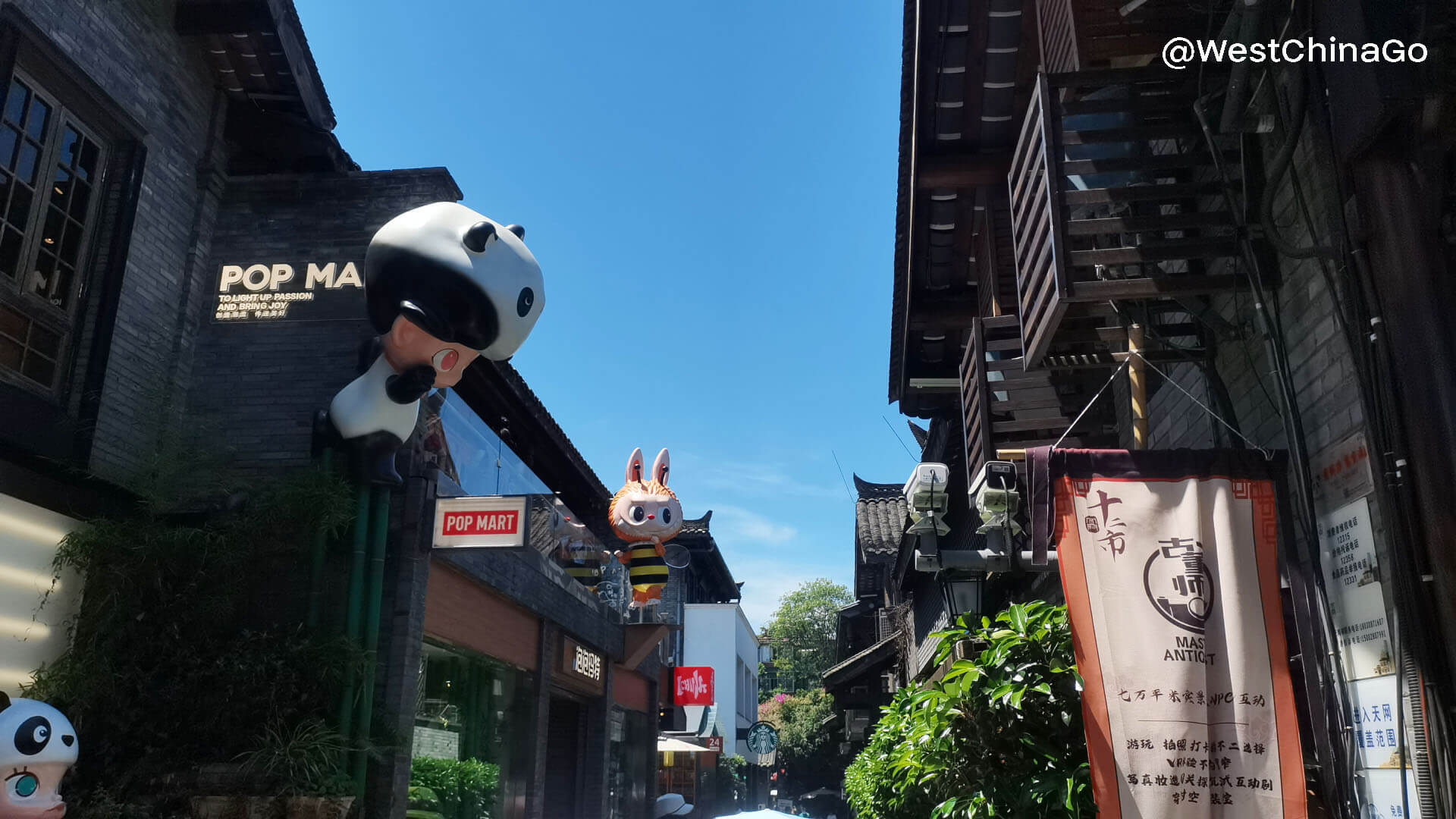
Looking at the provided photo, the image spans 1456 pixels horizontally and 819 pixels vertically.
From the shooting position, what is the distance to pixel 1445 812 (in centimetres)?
448

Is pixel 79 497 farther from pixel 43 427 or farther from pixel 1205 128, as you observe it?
pixel 1205 128

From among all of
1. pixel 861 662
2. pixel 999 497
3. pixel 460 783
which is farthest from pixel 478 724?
pixel 861 662

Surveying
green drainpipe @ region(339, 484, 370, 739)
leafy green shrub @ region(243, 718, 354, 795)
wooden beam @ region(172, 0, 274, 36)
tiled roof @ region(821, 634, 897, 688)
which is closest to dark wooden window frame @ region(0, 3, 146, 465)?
wooden beam @ region(172, 0, 274, 36)

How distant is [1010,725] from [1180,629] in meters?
1.57

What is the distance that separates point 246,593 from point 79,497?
1563 mm

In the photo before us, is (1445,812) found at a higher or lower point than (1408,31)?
lower

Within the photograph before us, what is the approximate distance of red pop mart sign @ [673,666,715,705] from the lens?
2566cm

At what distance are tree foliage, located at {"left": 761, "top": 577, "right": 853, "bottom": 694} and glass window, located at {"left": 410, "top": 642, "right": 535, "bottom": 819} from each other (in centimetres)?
4852

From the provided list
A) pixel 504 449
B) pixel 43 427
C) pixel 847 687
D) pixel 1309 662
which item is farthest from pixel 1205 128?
pixel 847 687

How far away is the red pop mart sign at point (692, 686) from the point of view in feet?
84.2

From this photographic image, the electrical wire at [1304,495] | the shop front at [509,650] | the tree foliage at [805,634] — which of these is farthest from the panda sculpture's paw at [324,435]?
the tree foliage at [805,634]

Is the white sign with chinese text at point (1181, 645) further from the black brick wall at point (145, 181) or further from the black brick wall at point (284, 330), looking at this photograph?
the black brick wall at point (145, 181)

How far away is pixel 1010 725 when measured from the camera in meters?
6.54

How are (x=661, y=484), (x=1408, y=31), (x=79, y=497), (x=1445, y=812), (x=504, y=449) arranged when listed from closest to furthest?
(x=1445, y=812), (x=1408, y=31), (x=79, y=497), (x=504, y=449), (x=661, y=484)
